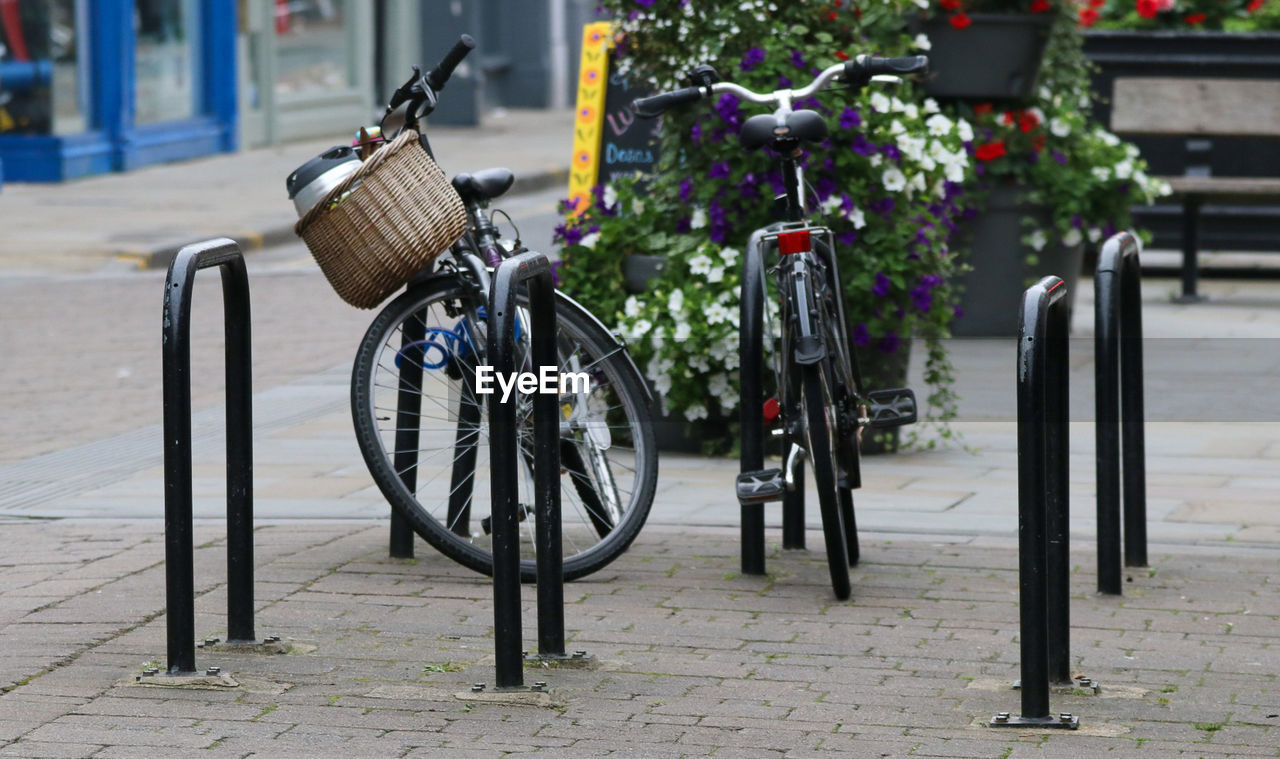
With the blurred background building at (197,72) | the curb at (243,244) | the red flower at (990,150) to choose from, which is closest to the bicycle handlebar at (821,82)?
the red flower at (990,150)

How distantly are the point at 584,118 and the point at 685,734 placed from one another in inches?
223

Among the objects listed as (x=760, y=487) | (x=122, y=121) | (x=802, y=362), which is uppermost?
(x=122, y=121)

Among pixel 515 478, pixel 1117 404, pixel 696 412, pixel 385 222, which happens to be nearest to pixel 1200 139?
pixel 696 412

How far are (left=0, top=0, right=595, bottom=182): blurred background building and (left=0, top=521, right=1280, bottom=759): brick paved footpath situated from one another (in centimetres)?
1225

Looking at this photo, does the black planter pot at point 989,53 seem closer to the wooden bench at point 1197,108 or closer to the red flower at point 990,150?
the red flower at point 990,150

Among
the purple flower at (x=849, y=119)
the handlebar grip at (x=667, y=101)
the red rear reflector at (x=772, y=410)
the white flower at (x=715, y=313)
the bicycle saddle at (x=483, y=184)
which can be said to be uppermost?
the handlebar grip at (x=667, y=101)

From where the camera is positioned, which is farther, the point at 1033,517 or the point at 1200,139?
the point at 1200,139

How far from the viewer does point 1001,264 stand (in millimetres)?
9492

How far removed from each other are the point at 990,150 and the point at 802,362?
4.83 m

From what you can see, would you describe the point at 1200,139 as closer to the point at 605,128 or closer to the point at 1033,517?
the point at 605,128

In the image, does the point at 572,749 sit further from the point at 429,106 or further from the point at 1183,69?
the point at 1183,69

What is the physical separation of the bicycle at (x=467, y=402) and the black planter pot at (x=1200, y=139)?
7.66 metres

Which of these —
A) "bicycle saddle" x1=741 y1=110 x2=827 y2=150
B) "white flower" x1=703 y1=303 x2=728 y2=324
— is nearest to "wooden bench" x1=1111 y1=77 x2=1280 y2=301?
"white flower" x1=703 y1=303 x2=728 y2=324

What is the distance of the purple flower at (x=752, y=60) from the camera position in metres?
6.59
